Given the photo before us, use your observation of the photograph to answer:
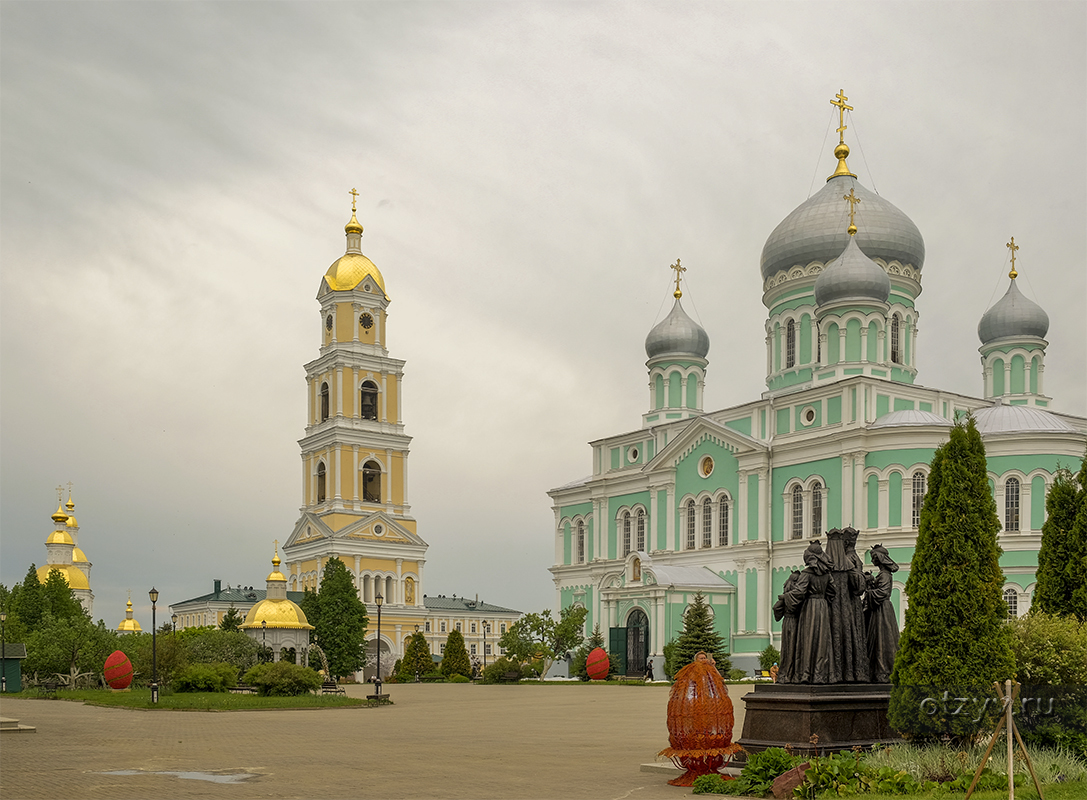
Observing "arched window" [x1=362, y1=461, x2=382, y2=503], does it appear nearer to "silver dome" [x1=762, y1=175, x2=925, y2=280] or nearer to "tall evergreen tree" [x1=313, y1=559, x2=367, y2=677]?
"tall evergreen tree" [x1=313, y1=559, x2=367, y2=677]

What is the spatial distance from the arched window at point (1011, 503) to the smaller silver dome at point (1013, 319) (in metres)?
12.0

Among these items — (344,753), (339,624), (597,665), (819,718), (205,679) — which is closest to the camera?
(819,718)

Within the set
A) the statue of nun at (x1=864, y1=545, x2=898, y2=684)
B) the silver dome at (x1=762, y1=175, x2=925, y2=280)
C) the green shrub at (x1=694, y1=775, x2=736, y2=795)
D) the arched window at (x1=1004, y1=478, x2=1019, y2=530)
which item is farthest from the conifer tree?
the green shrub at (x1=694, y1=775, x2=736, y2=795)

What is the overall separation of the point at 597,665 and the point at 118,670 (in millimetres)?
19822

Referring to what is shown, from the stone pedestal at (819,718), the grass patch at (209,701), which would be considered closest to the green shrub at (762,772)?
the stone pedestal at (819,718)

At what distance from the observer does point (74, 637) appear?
145ft

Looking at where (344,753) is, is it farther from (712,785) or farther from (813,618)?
(813,618)

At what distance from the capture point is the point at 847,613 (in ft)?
51.9

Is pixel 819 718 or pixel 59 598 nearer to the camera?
pixel 819 718

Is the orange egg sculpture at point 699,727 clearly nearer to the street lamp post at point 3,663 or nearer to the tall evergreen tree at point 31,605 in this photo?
the street lamp post at point 3,663

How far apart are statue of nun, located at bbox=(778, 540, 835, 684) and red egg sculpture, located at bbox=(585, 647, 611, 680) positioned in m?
34.9

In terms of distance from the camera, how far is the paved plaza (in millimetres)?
13445

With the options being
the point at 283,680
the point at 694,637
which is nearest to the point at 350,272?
the point at 694,637

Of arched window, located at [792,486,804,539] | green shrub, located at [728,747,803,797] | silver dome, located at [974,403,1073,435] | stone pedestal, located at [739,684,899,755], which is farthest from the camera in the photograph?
arched window, located at [792,486,804,539]
